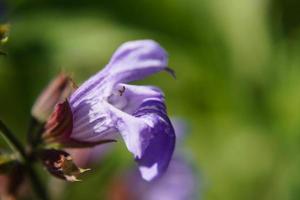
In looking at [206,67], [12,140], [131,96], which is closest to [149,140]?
[131,96]

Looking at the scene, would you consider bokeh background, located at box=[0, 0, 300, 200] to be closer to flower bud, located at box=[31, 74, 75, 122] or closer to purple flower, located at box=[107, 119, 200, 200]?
purple flower, located at box=[107, 119, 200, 200]

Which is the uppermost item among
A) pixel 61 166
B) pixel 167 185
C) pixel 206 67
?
pixel 61 166

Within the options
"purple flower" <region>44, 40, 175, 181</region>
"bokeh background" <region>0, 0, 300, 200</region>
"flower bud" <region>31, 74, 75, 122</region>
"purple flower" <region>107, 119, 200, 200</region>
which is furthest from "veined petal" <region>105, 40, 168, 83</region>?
"bokeh background" <region>0, 0, 300, 200</region>

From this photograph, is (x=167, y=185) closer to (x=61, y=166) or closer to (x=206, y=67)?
(x=206, y=67)

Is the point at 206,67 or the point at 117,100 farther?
the point at 206,67

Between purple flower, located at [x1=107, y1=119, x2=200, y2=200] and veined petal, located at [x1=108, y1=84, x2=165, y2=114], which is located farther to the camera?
purple flower, located at [x1=107, y1=119, x2=200, y2=200]

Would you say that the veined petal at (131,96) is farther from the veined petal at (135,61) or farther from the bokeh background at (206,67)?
the bokeh background at (206,67)

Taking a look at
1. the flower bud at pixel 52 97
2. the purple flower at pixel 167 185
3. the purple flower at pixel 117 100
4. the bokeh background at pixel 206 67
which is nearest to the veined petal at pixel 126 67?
the purple flower at pixel 117 100

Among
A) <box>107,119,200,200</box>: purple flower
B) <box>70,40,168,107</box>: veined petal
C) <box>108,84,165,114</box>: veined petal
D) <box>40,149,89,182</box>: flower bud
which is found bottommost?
<box>107,119,200,200</box>: purple flower

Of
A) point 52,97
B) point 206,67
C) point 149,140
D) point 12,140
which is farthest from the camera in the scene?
point 206,67
